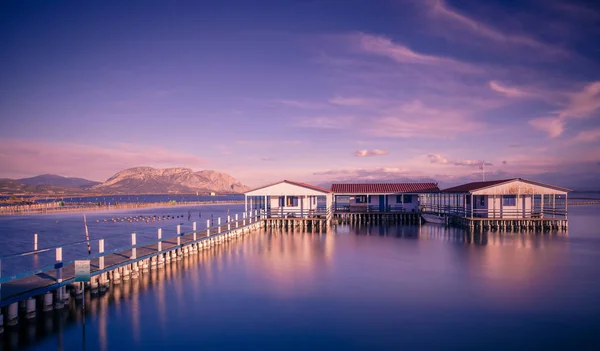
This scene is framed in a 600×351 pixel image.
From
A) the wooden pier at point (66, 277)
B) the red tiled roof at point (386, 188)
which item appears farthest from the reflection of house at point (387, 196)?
the wooden pier at point (66, 277)

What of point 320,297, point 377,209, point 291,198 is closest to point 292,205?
point 291,198

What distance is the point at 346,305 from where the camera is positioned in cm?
1431

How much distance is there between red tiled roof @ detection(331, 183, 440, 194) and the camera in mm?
42972

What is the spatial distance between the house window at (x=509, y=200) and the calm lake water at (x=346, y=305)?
1205cm

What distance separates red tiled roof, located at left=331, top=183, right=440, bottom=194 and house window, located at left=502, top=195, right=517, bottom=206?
7115mm

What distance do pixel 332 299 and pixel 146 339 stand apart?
6.65 m

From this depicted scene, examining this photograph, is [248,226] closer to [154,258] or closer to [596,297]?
[154,258]

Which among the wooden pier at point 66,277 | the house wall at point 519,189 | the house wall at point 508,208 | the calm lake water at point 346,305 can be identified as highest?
the house wall at point 519,189

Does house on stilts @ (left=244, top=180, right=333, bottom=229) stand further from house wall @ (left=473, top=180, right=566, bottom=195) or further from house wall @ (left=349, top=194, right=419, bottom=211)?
house wall @ (left=473, top=180, right=566, bottom=195)

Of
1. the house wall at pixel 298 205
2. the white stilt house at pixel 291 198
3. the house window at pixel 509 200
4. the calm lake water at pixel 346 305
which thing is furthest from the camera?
the house wall at pixel 298 205

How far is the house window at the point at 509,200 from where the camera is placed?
122 ft

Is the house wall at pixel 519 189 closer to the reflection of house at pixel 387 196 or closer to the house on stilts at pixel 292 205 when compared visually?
the reflection of house at pixel 387 196

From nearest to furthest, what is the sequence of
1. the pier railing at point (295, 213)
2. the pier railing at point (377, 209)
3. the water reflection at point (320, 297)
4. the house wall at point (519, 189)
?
the water reflection at point (320, 297), the house wall at point (519, 189), the pier railing at point (295, 213), the pier railing at point (377, 209)

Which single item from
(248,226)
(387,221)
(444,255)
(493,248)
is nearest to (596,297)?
(444,255)
